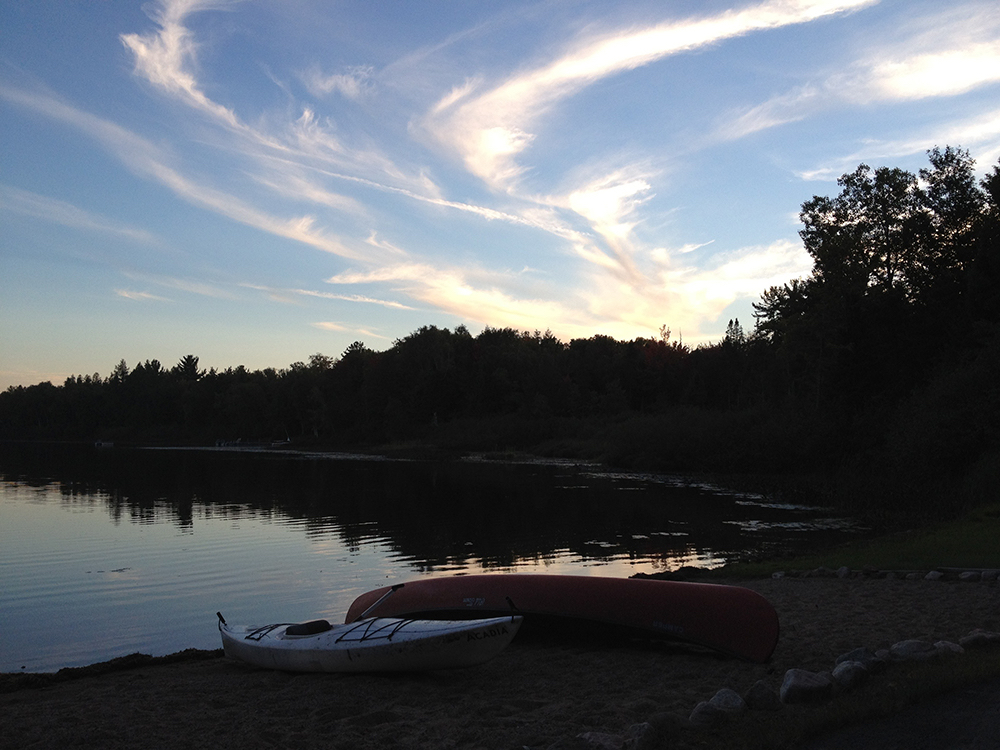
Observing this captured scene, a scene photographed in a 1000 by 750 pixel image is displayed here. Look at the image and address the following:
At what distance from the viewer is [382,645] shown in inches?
313

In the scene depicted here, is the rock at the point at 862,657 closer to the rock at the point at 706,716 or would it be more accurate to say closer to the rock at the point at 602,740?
the rock at the point at 706,716

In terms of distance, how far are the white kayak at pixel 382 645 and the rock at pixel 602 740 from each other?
2106mm

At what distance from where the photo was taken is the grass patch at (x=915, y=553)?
13656 millimetres

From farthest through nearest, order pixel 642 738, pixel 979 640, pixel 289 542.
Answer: pixel 289 542, pixel 979 640, pixel 642 738

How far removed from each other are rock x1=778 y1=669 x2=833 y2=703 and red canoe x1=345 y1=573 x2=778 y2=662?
6.56 feet

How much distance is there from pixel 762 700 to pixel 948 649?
8.12 feet

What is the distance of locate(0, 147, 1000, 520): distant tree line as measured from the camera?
101 ft

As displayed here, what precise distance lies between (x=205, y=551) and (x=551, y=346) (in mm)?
98099

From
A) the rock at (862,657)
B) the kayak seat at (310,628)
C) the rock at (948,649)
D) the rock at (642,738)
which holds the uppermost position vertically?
the kayak seat at (310,628)

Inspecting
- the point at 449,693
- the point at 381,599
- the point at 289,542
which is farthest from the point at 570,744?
the point at 289,542

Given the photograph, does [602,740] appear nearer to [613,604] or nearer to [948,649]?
[948,649]

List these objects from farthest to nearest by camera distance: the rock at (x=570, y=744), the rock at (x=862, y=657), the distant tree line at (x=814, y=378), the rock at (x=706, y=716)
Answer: the distant tree line at (x=814, y=378) < the rock at (x=862, y=657) < the rock at (x=706, y=716) < the rock at (x=570, y=744)

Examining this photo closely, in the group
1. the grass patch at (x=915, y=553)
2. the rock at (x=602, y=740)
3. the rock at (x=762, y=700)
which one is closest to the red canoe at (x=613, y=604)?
the rock at (x=762, y=700)

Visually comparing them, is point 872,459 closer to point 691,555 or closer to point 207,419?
point 691,555
